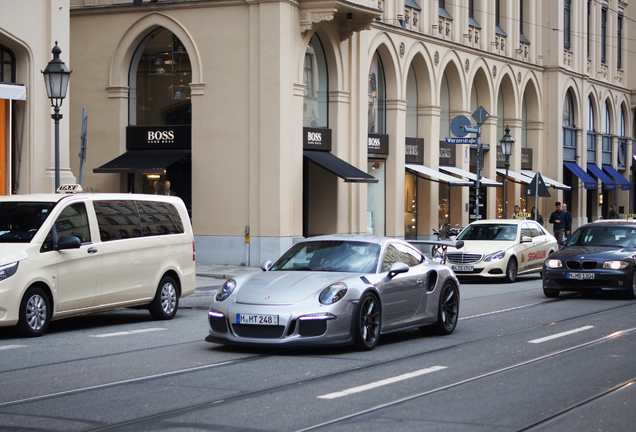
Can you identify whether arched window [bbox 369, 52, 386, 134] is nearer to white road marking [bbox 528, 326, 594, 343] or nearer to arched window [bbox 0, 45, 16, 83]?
arched window [bbox 0, 45, 16, 83]

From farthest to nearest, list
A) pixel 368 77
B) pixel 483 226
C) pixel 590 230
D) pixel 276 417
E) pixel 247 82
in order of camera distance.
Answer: pixel 368 77, pixel 247 82, pixel 483 226, pixel 590 230, pixel 276 417

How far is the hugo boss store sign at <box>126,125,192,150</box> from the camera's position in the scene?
86.8ft

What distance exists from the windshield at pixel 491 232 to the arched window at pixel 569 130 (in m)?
23.5

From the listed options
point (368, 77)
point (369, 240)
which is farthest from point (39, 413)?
point (368, 77)

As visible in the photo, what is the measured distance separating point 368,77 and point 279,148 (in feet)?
19.9

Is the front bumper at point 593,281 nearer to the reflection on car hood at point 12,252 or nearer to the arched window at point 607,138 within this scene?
the reflection on car hood at point 12,252

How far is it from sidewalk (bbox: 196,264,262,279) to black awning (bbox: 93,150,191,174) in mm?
3050

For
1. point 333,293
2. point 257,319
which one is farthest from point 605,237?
point 257,319

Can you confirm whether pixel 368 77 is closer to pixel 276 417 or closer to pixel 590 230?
pixel 590 230

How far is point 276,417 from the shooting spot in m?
6.75

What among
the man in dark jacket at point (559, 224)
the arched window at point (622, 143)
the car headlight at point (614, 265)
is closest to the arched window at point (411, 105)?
the man in dark jacket at point (559, 224)

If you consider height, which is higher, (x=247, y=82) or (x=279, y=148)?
(x=247, y=82)

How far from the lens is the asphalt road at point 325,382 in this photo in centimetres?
671

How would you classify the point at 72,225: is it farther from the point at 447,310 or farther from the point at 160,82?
the point at 160,82
